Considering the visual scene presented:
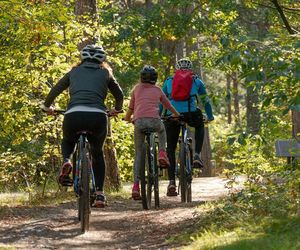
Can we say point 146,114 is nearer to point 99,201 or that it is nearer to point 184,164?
point 184,164

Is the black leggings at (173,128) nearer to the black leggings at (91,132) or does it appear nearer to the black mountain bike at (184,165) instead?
the black mountain bike at (184,165)

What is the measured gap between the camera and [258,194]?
774 centimetres

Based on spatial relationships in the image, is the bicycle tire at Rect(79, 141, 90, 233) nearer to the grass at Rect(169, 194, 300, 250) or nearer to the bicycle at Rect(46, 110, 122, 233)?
the bicycle at Rect(46, 110, 122, 233)

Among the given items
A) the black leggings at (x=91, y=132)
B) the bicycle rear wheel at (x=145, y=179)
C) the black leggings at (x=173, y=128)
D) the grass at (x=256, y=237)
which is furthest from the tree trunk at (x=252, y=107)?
the black leggings at (x=91, y=132)

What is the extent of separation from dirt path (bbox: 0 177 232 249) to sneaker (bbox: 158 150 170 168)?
648 millimetres

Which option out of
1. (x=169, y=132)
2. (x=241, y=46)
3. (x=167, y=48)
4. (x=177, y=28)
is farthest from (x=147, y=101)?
(x=167, y=48)

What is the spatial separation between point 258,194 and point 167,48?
58.6ft

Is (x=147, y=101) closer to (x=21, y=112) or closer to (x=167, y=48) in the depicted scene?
(x=21, y=112)

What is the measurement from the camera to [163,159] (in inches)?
403

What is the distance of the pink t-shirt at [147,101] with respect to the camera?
10.0m

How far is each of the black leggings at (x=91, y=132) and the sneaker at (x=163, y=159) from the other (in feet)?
6.40

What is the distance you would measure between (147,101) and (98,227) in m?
2.26

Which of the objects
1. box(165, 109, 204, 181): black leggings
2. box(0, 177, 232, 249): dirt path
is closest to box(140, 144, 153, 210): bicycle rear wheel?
box(0, 177, 232, 249): dirt path

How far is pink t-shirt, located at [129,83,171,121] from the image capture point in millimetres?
10047
